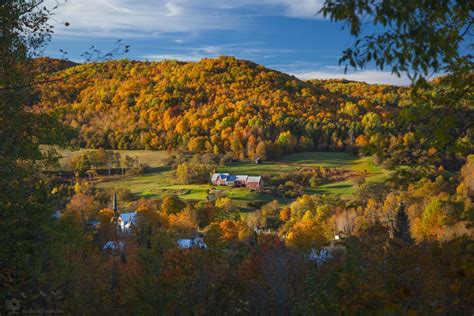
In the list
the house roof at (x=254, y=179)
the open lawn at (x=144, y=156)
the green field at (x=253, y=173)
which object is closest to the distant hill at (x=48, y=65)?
the green field at (x=253, y=173)

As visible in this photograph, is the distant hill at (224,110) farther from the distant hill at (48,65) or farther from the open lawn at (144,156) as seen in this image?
the distant hill at (48,65)

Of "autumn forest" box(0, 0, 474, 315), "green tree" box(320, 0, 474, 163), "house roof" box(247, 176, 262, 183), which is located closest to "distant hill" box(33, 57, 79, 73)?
"autumn forest" box(0, 0, 474, 315)

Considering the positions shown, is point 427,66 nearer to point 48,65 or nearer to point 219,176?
point 48,65

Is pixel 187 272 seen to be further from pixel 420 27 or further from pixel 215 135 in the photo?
pixel 215 135

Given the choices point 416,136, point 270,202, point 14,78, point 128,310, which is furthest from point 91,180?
point 416,136

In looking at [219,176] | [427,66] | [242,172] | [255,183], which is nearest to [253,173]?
[242,172]
